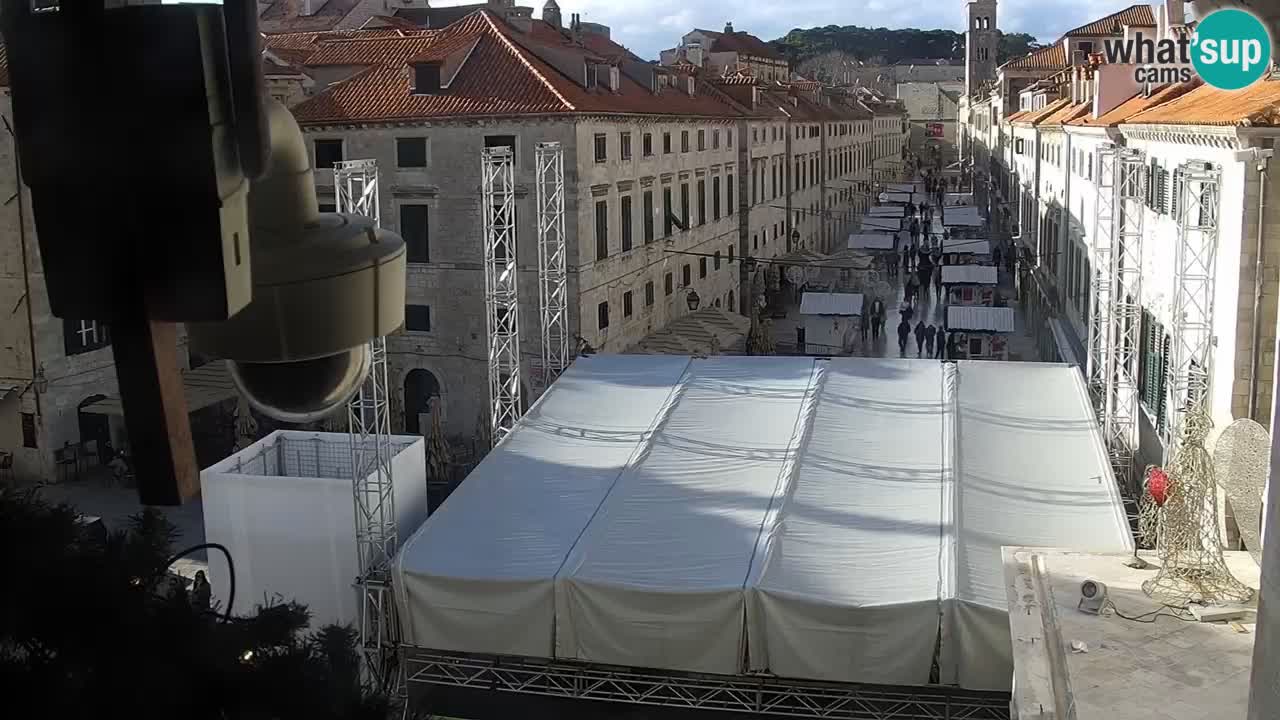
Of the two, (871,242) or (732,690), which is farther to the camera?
(871,242)

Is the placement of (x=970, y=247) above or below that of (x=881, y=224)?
below

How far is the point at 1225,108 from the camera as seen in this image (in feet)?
47.8

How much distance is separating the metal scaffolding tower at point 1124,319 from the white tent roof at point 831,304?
12494mm

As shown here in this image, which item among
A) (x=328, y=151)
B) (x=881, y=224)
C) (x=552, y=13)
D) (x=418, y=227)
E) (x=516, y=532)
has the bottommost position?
(x=516, y=532)

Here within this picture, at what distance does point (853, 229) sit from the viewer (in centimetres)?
7025

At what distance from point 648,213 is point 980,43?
76183 mm

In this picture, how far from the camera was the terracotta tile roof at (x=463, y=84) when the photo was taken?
86.9 feet

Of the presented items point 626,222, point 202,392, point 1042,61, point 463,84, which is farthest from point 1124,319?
point 1042,61

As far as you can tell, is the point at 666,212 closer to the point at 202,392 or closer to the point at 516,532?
the point at 202,392

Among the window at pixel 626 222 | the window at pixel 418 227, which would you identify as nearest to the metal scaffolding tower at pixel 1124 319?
the window at pixel 626 222

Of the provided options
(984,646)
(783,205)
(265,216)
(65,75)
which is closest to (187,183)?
(65,75)

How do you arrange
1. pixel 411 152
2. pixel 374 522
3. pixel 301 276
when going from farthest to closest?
pixel 411 152, pixel 374 522, pixel 301 276

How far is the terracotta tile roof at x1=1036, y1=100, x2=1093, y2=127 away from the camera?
29.7m

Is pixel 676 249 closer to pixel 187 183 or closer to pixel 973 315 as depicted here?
pixel 973 315
